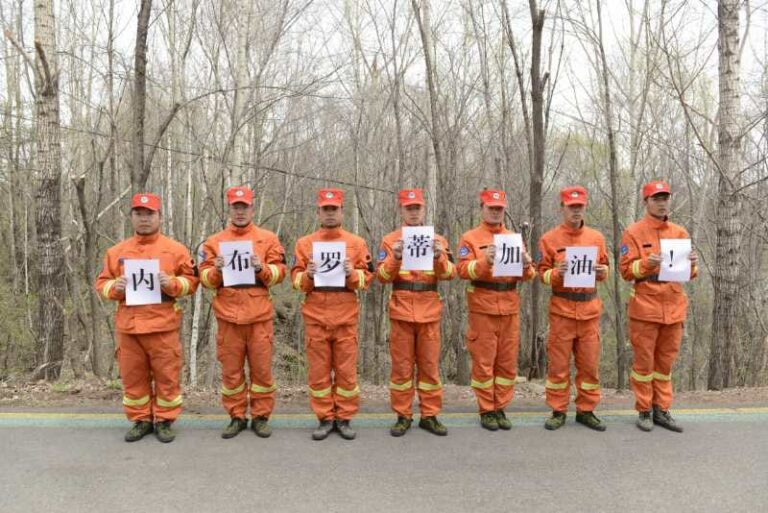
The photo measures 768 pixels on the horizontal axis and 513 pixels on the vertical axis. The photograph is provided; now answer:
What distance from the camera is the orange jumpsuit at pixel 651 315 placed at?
16.4 ft

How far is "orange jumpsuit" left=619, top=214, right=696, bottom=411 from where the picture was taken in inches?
197

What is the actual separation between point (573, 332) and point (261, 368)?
284 centimetres

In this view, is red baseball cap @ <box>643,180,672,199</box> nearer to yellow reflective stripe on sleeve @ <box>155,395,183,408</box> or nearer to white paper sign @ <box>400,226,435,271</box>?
white paper sign @ <box>400,226,435,271</box>

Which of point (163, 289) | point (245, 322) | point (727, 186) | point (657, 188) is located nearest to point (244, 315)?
point (245, 322)

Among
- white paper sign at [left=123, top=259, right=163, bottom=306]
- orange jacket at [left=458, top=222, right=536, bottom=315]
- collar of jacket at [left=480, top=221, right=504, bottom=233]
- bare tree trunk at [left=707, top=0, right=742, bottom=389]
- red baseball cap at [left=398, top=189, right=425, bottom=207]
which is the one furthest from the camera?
bare tree trunk at [left=707, top=0, right=742, bottom=389]

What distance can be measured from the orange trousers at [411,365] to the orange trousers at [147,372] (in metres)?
1.92

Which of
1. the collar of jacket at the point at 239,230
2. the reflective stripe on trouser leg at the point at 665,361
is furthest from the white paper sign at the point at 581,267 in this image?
the collar of jacket at the point at 239,230

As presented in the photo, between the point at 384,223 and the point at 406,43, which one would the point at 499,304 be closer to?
the point at 406,43

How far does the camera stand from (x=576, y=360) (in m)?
5.16

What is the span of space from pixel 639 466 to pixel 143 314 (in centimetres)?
414

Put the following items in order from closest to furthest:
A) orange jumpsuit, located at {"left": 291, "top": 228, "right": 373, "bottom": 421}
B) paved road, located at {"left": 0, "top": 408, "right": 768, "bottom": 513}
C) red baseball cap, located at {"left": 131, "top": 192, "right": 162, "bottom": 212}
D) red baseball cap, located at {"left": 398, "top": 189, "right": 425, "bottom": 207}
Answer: paved road, located at {"left": 0, "top": 408, "right": 768, "bottom": 513}, red baseball cap, located at {"left": 131, "top": 192, "right": 162, "bottom": 212}, orange jumpsuit, located at {"left": 291, "top": 228, "right": 373, "bottom": 421}, red baseball cap, located at {"left": 398, "top": 189, "right": 425, "bottom": 207}

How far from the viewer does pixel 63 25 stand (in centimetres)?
1370

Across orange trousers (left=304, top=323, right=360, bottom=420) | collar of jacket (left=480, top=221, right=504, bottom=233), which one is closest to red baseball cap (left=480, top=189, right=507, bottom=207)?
collar of jacket (left=480, top=221, right=504, bottom=233)

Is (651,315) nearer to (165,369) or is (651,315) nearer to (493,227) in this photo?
(493,227)
